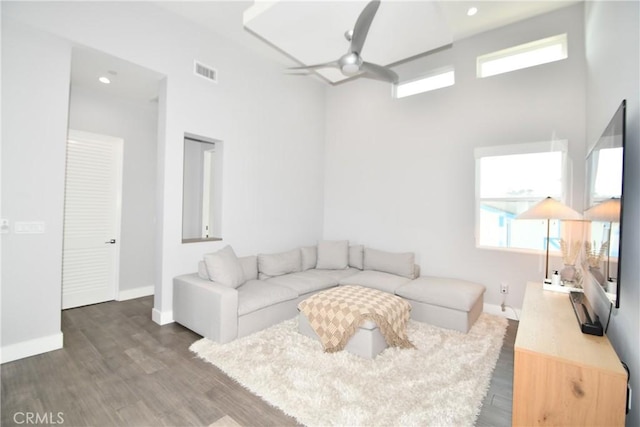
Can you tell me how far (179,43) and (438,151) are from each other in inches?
155

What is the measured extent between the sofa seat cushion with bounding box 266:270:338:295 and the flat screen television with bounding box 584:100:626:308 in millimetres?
2883

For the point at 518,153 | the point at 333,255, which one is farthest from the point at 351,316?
the point at 518,153

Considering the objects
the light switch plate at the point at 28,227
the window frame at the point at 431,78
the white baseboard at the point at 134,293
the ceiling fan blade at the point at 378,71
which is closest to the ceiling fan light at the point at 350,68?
the ceiling fan blade at the point at 378,71

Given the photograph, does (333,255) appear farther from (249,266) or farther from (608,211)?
(608,211)

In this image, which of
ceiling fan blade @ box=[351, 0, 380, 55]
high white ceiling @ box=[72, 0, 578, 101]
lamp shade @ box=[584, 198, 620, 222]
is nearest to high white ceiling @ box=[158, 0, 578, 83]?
high white ceiling @ box=[72, 0, 578, 101]

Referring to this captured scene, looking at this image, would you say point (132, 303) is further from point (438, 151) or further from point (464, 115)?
point (464, 115)

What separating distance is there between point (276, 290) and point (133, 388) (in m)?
1.67

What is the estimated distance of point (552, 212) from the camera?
2.94 meters

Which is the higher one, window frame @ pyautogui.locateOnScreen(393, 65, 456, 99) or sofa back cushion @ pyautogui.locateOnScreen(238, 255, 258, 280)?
window frame @ pyautogui.locateOnScreen(393, 65, 456, 99)

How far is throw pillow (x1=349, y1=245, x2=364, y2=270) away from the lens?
4879 millimetres

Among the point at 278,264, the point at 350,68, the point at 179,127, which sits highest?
the point at 350,68

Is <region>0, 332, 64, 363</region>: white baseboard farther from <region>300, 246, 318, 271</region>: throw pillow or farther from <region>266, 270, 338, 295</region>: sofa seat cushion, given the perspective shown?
<region>300, 246, 318, 271</region>: throw pillow

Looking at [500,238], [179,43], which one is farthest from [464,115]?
[179,43]

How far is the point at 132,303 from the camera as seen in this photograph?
4.27 meters
